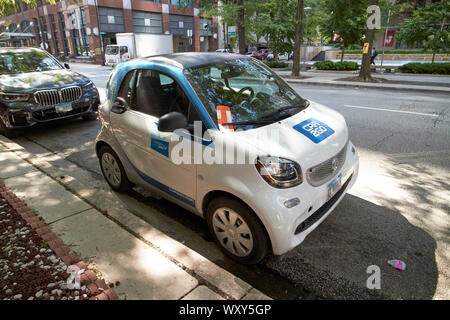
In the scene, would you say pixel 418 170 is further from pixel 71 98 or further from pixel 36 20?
pixel 36 20

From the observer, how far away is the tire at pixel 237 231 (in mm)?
2527

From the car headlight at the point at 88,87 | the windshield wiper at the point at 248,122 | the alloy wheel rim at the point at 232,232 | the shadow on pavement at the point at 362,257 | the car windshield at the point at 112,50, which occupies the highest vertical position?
the car windshield at the point at 112,50

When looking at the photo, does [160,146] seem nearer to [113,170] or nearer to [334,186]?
[113,170]

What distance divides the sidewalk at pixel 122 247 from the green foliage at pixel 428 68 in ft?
63.7

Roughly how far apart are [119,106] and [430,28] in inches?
769

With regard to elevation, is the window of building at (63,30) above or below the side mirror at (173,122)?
above

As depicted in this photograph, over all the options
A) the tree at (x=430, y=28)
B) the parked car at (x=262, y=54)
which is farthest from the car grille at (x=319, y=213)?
the parked car at (x=262, y=54)

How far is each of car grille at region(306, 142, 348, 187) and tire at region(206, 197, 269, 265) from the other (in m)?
0.60

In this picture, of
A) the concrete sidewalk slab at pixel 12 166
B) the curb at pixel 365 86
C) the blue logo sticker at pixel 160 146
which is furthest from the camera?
the curb at pixel 365 86

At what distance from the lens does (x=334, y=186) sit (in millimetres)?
2854

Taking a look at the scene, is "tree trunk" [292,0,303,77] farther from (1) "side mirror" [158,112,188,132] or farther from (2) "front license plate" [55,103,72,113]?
(1) "side mirror" [158,112,188,132]

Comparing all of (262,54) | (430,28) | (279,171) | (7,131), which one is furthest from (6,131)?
(262,54)

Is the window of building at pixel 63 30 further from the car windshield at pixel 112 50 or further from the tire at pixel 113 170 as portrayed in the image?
the tire at pixel 113 170
